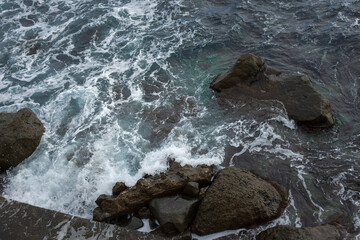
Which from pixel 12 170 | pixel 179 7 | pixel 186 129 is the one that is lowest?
pixel 12 170

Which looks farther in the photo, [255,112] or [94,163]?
[255,112]

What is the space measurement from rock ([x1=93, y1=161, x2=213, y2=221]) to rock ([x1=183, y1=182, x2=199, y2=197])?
0.18 metres

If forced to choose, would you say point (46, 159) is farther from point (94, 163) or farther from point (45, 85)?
point (45, 85)

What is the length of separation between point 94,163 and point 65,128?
1977 mm

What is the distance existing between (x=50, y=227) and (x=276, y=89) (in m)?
7.58

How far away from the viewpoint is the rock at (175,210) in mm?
7273

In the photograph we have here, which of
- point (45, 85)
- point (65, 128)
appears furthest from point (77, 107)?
point (45, 85)

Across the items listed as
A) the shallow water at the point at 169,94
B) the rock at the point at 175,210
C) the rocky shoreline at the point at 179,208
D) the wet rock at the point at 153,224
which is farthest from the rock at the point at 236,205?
the wet rock at the point at 153,224

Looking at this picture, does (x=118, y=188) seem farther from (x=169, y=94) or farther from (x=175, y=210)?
(x=169, y=94)

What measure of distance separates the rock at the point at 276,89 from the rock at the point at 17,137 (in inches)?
233

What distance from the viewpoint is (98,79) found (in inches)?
483

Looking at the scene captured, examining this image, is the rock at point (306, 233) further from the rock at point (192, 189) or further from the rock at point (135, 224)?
the rock at point (135, 224)

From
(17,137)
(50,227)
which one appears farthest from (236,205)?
(17,137)

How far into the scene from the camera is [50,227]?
7.10 metres
